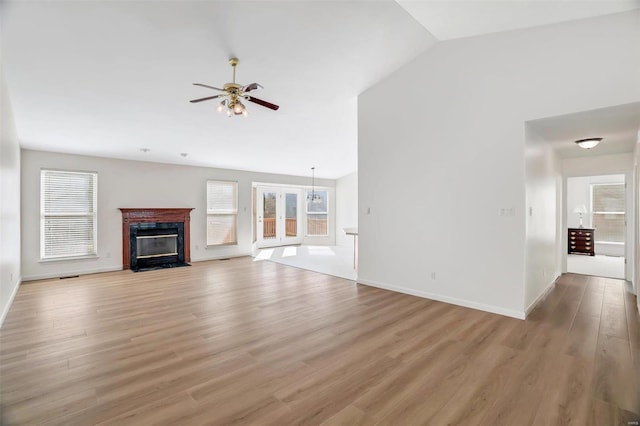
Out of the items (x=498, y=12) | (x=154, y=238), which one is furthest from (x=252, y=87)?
(x=154, y=238)

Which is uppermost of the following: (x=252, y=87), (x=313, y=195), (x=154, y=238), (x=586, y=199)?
(x=252, y=87)

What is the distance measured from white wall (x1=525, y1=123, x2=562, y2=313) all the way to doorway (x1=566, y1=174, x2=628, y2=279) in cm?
372

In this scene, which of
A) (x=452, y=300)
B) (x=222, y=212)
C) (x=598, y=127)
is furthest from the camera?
(x=222, y=212)

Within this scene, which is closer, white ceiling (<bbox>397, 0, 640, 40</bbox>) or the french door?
white ceiling (<bbox>397, 0, 640, 40</bbox>)

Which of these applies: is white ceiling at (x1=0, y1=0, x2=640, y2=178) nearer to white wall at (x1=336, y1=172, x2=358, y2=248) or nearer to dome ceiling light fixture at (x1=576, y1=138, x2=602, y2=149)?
dome ceiling light fixture at (x1=576, y1=138, x2=602, y2=149)

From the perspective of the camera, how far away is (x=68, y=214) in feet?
20.2

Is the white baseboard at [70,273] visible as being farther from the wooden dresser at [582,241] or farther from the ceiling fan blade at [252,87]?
the wooden dresser at [582,241]

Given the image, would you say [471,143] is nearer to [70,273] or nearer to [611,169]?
[611,169]

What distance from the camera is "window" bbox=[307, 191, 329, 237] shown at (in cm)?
1106

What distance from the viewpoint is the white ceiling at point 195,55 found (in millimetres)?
2932

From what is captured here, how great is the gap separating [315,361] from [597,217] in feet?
33.3

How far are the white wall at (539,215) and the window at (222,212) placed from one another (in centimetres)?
692

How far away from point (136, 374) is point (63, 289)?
12.7 ft

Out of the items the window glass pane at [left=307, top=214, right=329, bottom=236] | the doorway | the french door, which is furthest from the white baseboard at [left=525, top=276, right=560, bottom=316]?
the french door
